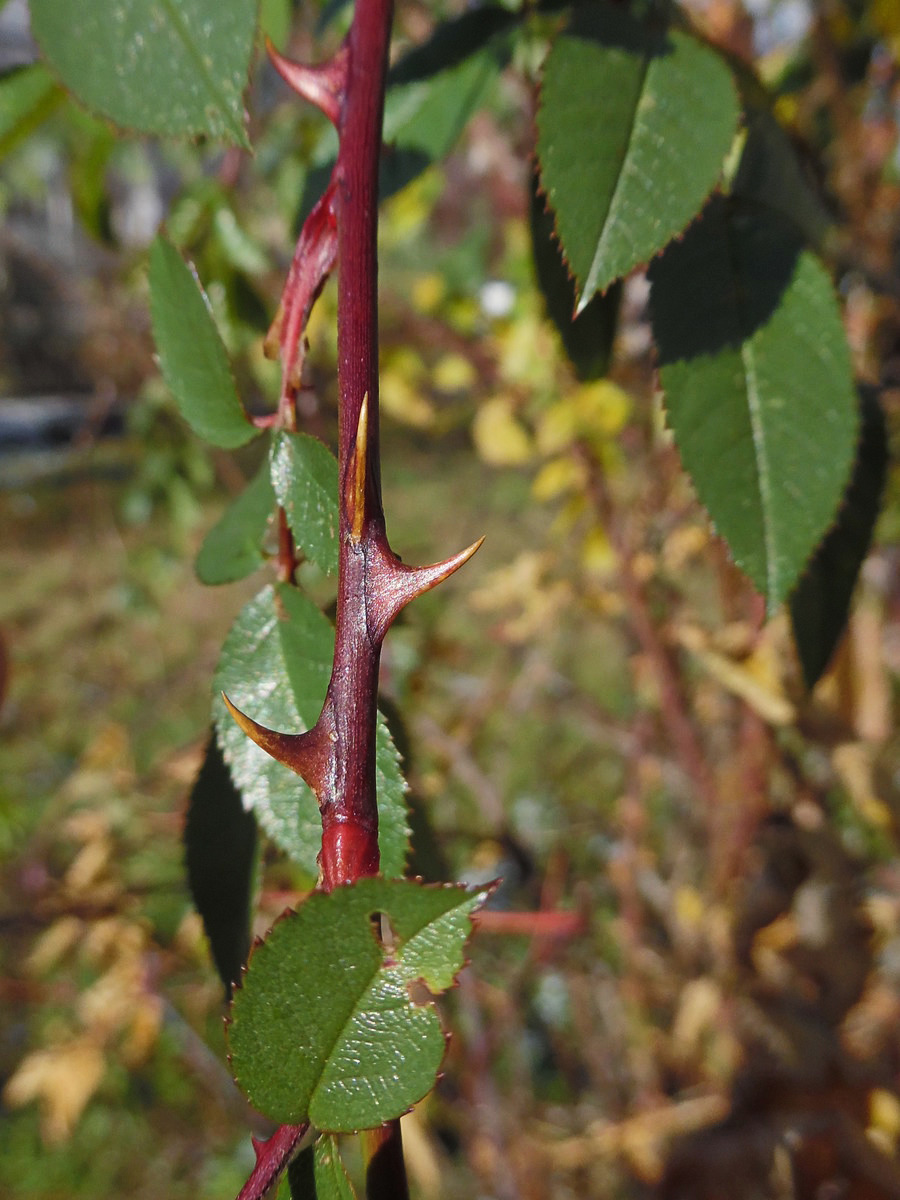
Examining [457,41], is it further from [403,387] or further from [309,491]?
[403,387]

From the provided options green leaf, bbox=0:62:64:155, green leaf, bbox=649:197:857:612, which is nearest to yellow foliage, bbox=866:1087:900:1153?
green leaf, bbox=649:197:857:612

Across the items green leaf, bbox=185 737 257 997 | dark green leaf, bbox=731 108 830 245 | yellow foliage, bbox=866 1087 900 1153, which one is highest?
dark green leaf, bbox=731 108 830 245

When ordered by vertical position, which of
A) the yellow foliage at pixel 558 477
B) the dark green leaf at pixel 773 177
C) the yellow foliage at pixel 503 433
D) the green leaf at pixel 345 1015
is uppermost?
the yellow foliage at pixel 503 433

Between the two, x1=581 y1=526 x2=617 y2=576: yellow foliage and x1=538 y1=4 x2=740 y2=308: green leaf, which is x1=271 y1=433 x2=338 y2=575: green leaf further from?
x1=581 y1=526 x2=617 y2=576: yellow foliage

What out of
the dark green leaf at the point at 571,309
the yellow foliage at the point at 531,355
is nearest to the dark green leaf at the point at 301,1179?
the dark green leaf at the point at 571,309

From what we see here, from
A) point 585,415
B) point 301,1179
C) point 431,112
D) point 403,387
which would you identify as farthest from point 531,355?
point 301,1179

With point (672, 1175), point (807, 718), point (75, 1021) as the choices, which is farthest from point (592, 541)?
point (75, 1021)

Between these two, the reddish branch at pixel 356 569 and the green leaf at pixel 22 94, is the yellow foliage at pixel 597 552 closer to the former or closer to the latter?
the green leaf at pixel 22 94
